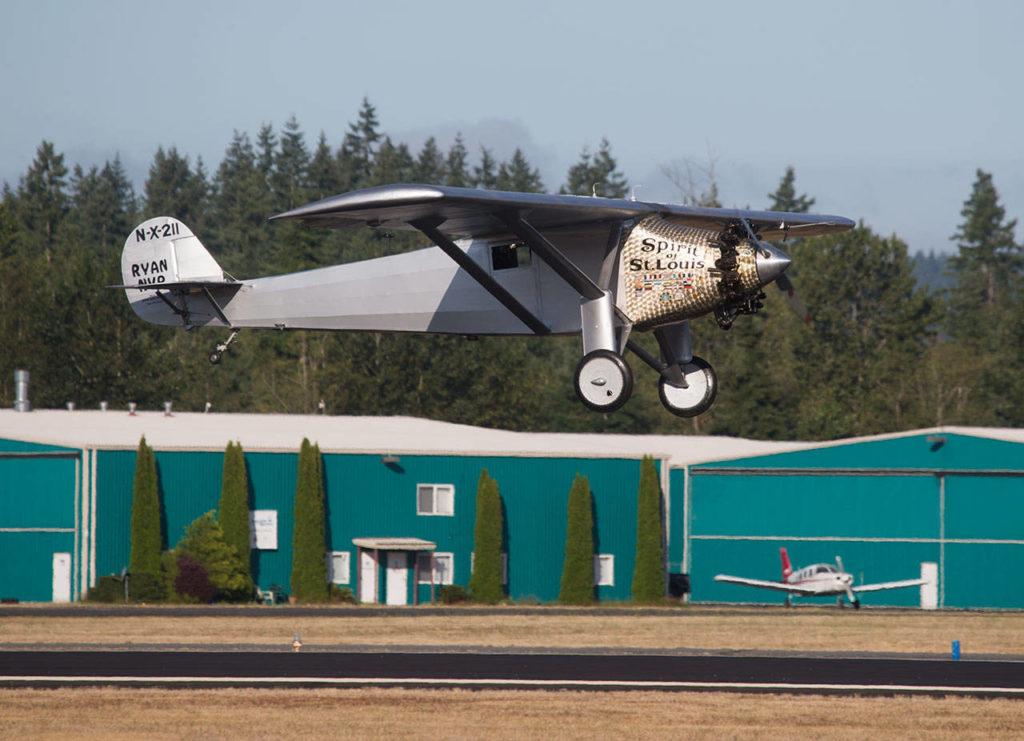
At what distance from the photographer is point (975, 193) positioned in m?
175

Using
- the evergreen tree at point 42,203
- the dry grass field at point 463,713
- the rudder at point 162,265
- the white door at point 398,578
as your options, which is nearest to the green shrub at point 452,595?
the white door at point 398,578

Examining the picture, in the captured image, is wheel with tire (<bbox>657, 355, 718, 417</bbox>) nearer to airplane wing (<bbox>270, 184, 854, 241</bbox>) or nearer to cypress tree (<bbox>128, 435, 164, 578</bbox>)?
airplane wing (<bbox>270, 184, 854, 241</bbox>)

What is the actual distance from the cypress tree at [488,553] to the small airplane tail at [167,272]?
33.5 m

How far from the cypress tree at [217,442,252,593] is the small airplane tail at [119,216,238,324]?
31640 mm

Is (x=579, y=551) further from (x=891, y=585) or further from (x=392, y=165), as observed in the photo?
(x=392, y=165)

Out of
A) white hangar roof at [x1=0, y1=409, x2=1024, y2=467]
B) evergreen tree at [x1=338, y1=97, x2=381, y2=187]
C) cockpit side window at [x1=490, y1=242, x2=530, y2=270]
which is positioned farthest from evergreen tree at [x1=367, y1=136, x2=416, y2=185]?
cockpit side window at [x1=490, y1=242, x2=530, y2=270]

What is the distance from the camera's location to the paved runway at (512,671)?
109ft

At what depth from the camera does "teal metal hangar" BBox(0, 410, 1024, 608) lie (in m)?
58.6

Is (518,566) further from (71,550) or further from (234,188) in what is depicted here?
(234,188)

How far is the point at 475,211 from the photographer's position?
62.2 ft

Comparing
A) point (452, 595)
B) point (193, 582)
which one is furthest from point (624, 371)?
point (452, 595)

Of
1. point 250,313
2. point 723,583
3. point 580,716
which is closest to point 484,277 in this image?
point 250,313

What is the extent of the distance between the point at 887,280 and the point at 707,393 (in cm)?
9597

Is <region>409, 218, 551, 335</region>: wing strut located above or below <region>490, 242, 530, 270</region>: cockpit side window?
below
